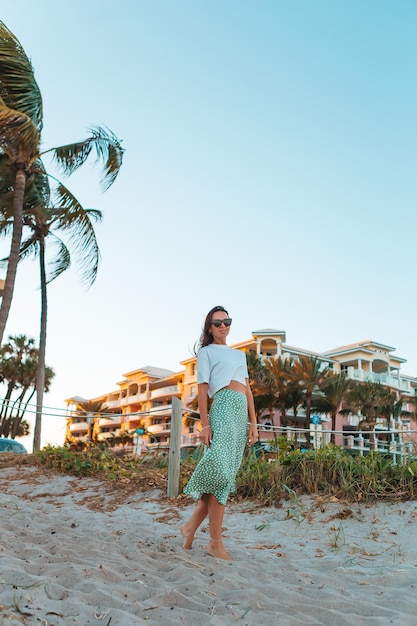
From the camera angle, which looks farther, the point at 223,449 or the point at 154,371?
the point at 154,371

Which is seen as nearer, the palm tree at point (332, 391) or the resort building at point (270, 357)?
the palm tree at point (332, 391)

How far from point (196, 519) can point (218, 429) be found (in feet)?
1.97

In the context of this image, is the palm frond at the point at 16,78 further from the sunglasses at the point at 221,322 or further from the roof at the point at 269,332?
the roof at the point at 269,332

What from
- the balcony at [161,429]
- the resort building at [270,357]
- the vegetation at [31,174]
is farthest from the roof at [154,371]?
the vegetation at [31,174]

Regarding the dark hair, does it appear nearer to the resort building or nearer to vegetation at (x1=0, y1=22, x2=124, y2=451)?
vegetation at (x1=0, y1=22, x2=124, y2=451)

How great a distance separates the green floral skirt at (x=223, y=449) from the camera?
10.3 feet

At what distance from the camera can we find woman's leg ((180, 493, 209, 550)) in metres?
3.25

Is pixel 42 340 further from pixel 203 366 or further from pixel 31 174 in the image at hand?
pixel 203 366

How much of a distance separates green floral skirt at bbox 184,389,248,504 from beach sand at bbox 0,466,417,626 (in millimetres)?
406

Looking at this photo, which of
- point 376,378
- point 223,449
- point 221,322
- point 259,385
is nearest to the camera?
point 223,449

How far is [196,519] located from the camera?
3311mm

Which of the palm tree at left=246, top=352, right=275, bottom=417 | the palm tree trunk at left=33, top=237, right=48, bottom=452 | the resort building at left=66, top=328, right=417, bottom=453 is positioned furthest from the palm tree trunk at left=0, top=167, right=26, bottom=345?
the resort building at left=66, top=328, right=417, bottom=453

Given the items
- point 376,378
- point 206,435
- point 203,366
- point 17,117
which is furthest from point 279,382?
point 206,435

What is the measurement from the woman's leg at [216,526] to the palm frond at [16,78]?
8.94m
